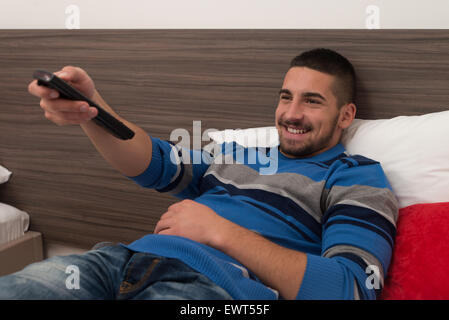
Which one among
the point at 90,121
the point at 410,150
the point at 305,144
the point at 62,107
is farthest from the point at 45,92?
the point at 410,150

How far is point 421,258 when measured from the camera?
31.6 inches

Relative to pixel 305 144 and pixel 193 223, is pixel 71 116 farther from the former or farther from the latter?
pixel 305 144

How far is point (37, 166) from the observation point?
5.56 ft

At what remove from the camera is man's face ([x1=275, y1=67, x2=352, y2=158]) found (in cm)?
108

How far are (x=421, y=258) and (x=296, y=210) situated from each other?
0.28m

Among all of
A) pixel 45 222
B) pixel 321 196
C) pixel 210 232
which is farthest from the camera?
pixel 45 222

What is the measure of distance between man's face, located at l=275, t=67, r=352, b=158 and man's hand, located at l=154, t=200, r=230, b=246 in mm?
338

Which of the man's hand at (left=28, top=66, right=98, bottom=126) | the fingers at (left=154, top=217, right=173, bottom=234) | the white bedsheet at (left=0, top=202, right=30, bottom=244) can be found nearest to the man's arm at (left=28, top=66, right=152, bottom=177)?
the man's hand at (left=28, top=66, right=98, bottom=126)

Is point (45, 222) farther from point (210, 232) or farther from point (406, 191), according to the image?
point (406, 191)

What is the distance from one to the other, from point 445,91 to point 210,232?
78cm
